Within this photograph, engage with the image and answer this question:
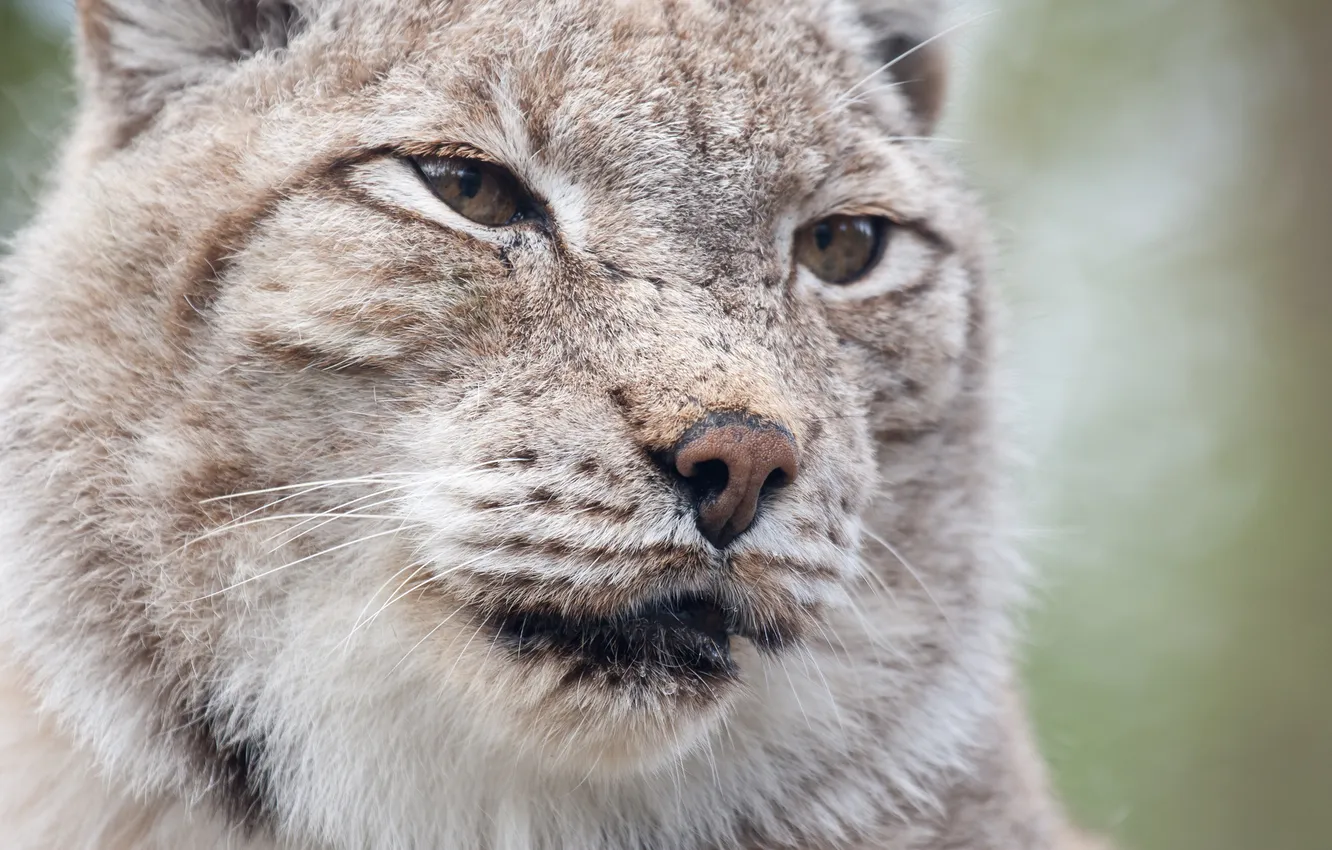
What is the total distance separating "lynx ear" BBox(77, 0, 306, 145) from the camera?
2844mm

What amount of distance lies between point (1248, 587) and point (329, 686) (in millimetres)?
6239

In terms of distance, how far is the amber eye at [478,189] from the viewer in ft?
8.54

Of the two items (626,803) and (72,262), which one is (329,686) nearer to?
(626,803)

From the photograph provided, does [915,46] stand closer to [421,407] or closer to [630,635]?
[421,407]

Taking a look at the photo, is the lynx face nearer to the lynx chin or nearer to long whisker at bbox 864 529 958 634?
the lynx chin

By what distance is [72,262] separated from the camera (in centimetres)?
273

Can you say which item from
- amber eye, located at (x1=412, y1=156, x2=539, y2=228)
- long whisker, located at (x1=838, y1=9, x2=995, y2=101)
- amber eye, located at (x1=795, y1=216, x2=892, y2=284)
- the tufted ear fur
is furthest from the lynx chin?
the tufted ear fur

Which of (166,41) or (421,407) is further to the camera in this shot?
(166,41)

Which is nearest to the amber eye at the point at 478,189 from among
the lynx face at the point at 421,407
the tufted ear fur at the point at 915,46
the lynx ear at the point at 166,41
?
the lynx face at the point at 421,407

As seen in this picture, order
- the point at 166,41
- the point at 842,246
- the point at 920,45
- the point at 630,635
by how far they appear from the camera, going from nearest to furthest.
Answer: the point at 630,635, the point at 166,41, the point at 842,246, the point at 920,45

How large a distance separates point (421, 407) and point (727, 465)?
66 cm

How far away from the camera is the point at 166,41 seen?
2.85 metres

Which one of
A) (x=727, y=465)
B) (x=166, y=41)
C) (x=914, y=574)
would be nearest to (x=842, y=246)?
(x=914, y=574)

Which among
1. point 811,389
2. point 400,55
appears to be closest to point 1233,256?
point 811,389
